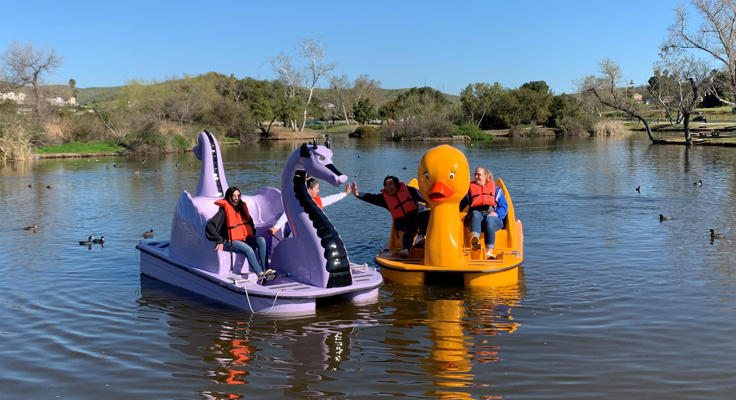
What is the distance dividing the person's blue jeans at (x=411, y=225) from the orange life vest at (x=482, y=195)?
2.36 feet

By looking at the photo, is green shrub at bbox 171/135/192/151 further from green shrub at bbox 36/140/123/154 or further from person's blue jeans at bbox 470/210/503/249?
person's blue jeans at bbox 470/210/503/249

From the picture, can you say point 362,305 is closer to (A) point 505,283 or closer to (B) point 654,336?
(A) point 505,283

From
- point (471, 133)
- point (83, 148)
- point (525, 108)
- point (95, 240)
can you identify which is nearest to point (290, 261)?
point (95, 240)

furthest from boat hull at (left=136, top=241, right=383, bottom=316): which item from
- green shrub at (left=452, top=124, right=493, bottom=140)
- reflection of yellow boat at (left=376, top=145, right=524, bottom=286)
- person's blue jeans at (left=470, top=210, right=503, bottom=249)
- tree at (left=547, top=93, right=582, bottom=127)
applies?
tree at (left=547, top=93, right=582, bottom=127)

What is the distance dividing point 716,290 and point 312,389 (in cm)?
569

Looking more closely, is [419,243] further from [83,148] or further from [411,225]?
[83,148]

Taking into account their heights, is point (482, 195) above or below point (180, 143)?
below

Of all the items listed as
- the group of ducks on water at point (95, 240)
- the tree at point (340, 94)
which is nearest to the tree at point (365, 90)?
the tree at point (340, 94)

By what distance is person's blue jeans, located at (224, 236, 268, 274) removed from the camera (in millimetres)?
7910

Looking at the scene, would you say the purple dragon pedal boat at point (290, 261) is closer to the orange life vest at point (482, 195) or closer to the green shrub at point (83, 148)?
the orange life vest at point (482, 195)

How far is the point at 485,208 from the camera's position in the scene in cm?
920

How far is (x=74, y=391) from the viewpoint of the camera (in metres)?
5.55

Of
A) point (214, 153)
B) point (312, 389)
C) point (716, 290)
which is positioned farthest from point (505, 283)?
point (214, 153)

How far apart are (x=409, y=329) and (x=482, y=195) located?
2.91 m
